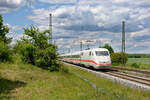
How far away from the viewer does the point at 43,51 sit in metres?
23.5

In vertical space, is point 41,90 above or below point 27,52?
below

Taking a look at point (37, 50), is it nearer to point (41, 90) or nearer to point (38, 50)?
point (38, 50)

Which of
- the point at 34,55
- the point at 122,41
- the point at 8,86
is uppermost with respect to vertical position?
the point at 122,41

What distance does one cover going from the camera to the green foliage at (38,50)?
931 inches

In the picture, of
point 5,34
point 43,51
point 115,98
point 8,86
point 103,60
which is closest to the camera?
point 115,98

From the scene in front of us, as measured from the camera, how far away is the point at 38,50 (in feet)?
79.1

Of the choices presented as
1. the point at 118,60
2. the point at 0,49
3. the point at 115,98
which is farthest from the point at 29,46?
the point at 118,60

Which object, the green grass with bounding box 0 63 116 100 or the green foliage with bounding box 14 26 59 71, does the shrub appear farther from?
the green grass with bounding box 0 63 116 100

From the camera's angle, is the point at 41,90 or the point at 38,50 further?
the point at 38,50

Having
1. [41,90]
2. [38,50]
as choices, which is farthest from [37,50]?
[41,90]

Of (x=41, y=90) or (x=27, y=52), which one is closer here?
(x=41, y=90)

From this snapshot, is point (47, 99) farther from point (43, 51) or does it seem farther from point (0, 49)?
point (43, 51)

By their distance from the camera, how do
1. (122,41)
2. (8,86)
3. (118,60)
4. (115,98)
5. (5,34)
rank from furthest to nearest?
(5,34)
(118,60)
(122,41)
(8,86)
(115,98)

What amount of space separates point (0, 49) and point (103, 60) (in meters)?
15.4
